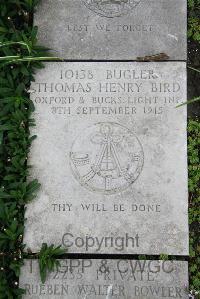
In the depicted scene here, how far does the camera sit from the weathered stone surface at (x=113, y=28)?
4555 mm

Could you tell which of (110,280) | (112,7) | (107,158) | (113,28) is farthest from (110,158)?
(112,7)

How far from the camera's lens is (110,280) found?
409 cm

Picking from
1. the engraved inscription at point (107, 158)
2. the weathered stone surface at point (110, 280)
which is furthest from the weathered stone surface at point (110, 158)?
the weathered stone surface at point (110, 280)

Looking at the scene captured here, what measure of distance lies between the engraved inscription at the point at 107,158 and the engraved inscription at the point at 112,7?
1.09m

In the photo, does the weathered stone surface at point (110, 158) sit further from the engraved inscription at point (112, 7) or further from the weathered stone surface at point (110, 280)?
the engraved inscription at point (112, 7)

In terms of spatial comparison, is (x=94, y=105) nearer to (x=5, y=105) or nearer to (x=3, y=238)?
(x=5, y=105)

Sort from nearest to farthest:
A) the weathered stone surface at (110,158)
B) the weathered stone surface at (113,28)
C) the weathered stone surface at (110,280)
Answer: the weathered stone surface at (110,280), the weathered stone surface at (110,158), the weathered stone surface at (113,28)

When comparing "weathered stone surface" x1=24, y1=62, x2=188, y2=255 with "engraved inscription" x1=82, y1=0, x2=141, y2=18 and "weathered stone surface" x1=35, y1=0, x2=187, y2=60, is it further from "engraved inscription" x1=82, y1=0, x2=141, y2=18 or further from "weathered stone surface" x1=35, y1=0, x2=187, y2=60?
"engraved inscription" x1=82, y1=0, x2=141, y2=18

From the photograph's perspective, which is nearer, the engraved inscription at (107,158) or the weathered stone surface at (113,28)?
the engraved inscription at (107,158)

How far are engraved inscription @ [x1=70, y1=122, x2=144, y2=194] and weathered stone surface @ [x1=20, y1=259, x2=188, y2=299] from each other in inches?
26.1

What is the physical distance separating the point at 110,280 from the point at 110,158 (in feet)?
3.43

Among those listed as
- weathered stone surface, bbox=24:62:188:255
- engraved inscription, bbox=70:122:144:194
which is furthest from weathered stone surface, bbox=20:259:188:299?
engraved inscription, bbox=70:122:144:194

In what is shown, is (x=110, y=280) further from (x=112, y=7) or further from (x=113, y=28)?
(x=112, y=7)

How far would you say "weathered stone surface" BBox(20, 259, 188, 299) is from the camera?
4.05 meters
